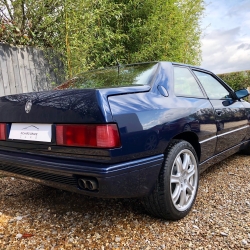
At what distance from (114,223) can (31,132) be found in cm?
90

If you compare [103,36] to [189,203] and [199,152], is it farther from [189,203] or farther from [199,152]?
[189,203]

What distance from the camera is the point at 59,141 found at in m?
1.61

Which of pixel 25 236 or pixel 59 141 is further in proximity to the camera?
pixel 25 236

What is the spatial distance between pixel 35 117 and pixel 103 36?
357 centimetres

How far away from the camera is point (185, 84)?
2.32m

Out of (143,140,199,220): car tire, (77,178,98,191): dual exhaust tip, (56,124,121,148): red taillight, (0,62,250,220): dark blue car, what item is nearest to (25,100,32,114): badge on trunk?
(0,62,250,220): dark blue car

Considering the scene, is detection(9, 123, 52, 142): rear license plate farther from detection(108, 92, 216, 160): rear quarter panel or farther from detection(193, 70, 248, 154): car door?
detection(193, 70, 248, 154): car door

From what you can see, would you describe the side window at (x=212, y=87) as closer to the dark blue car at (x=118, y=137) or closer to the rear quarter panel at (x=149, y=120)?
the dark blue car at (x=118, y=137)

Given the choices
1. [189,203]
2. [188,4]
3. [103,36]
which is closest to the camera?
[189,203]

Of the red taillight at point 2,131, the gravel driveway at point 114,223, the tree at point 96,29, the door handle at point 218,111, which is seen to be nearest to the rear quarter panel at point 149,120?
the door handle at point 218,111

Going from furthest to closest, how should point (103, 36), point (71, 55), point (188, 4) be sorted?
point (188, 4) < point (103, 36) < point (71, 55)

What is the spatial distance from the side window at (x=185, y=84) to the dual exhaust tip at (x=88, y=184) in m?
1.04

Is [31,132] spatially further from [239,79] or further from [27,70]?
[239,79]

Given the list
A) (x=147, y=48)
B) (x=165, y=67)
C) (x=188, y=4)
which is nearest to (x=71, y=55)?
(x=147, y=48)
